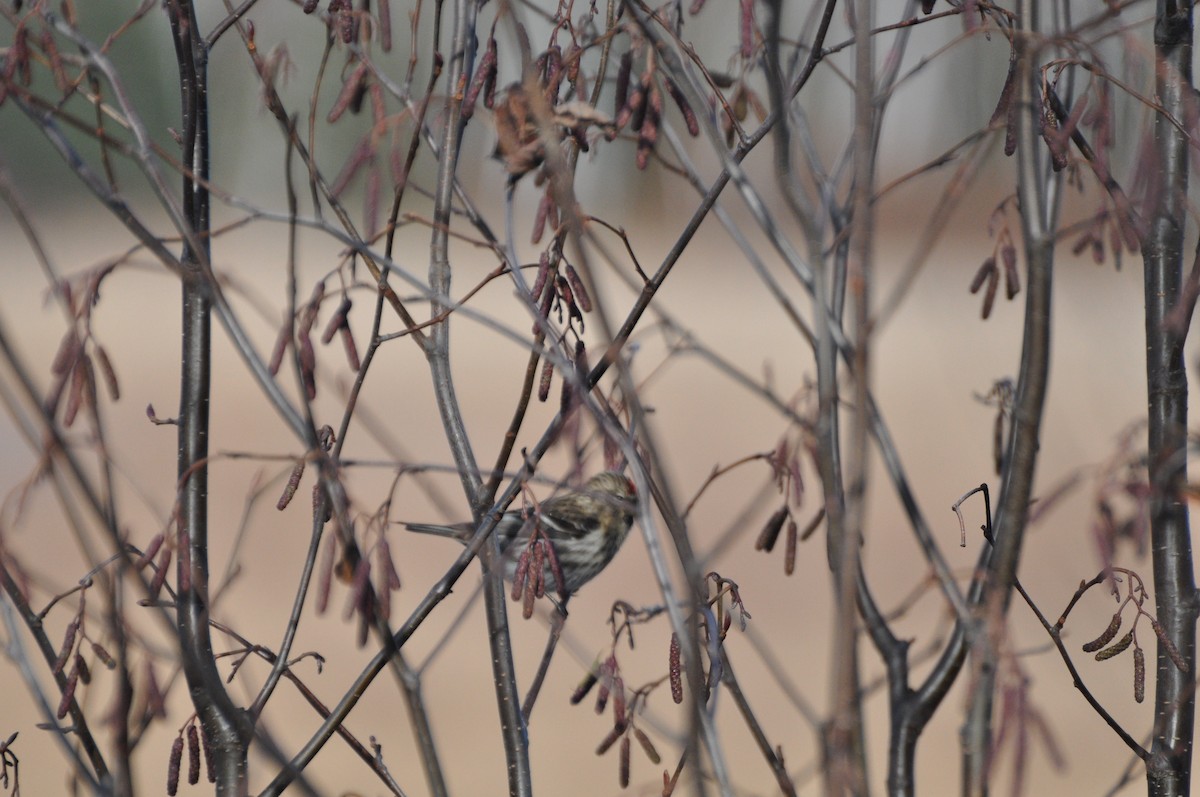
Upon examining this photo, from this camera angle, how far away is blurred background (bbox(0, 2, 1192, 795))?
1.89m

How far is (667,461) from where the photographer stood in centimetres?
135

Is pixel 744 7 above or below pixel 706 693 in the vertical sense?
above

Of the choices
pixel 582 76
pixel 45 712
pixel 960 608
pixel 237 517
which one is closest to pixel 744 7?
pixel 582 76

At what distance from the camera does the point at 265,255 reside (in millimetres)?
21484

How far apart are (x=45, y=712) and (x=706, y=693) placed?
33.3 inches

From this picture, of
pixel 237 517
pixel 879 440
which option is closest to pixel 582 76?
pixel 879 440

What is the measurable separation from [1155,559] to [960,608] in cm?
→ 68

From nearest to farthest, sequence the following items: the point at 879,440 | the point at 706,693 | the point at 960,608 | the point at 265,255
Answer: the point at 960,608 → the point at 706,693 → the point at 879,440 → the point at 265,255

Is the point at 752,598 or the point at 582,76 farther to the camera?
the point at 752,598

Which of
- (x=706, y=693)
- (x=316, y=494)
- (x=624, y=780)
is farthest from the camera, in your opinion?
(x=624, y=780)

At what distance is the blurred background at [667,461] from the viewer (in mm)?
1889

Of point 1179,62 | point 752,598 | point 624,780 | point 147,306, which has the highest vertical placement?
point 147,306

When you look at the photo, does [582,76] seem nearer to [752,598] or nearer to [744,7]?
[744,7]

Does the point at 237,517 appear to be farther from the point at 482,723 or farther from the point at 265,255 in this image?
the point at 265,255
